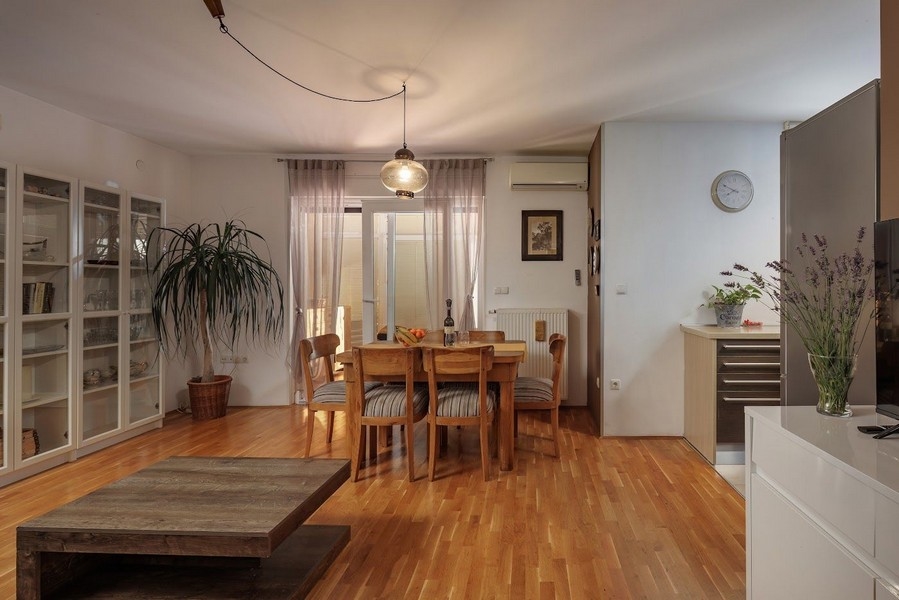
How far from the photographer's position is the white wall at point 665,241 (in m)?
3.86

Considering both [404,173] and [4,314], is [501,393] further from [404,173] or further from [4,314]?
[4,314]

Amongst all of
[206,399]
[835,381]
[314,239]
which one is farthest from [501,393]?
[206,399]

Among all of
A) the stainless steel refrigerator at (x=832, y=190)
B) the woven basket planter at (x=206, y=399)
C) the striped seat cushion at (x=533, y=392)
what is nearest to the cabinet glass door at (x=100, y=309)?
the woven basket planter at (x=206, y=399)

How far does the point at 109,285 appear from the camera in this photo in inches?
148

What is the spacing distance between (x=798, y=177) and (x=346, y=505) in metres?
2.86

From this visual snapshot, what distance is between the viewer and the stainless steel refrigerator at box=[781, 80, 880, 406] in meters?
1.77

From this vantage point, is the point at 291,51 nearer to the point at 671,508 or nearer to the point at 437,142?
the point at 437,142

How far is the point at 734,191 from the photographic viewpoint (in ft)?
12.6

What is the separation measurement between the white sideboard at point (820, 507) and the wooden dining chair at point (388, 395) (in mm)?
1892

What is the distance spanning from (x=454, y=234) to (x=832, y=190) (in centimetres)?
325

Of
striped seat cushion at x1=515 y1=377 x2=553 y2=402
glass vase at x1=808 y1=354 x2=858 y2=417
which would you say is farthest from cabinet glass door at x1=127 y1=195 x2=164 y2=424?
glass vase at x1=808 y1=354 x2=858 y2=417

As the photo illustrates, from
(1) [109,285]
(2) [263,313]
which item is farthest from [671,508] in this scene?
(1) [109,285]

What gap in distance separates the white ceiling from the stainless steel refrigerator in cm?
74

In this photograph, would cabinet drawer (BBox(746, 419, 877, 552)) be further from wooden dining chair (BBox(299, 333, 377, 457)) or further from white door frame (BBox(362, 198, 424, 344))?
white door frame (BBox(362, 198, 424, 344))
